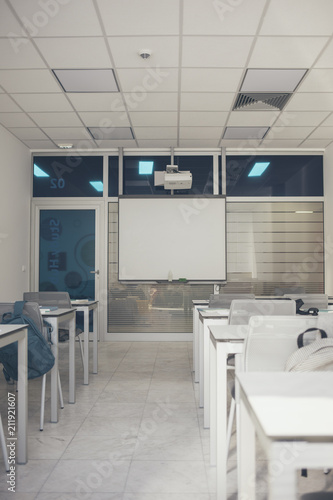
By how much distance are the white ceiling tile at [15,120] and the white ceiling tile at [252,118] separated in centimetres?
248

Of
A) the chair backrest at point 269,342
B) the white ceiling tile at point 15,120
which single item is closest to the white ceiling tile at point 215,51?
the white ceiling tile at point 15,120

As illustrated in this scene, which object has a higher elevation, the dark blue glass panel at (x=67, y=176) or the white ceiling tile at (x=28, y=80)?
the white ceiling tile at (x=28, y=80)

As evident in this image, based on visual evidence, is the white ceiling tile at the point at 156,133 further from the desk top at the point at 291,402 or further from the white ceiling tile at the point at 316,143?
the desk top at the point at 291,402

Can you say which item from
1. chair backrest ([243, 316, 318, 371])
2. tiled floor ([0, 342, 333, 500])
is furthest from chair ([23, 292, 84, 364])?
chair backrest ([243, 316, 318, 371])

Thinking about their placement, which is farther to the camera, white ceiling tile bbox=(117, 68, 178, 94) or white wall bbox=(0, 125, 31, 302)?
white wall bbox=(0, 125, 31, 302)

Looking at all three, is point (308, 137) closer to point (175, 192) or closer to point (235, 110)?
point (235, 110)

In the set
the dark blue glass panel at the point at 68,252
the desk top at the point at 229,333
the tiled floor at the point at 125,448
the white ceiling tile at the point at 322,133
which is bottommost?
the tiled floor at the point at 125,448

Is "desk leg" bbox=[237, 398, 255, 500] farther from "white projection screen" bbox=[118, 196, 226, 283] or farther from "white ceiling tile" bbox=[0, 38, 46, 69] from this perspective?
"white projection screen" bbox=[118, 196, 226, 283]

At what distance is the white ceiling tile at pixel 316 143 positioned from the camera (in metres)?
6.17

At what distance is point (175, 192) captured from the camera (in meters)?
6.68

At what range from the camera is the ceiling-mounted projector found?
629 cm

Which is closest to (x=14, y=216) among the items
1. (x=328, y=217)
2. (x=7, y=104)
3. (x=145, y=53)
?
(x=7, y=104)

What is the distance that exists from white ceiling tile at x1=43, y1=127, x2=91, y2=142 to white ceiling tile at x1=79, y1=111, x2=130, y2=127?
0.26 m

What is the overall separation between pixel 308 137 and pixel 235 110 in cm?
155
